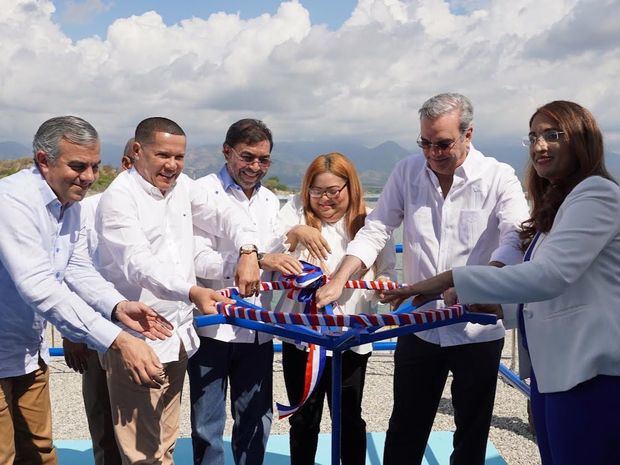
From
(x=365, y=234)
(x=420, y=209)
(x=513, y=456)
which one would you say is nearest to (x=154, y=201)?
(x=365, y=234)

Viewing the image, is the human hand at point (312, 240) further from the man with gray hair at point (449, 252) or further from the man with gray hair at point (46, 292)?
the man with gray hair at point (46, 292)

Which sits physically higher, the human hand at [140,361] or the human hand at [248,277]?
the human hand at [248,277]

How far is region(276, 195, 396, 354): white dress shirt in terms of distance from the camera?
3.21 meters

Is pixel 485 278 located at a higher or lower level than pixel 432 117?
lower

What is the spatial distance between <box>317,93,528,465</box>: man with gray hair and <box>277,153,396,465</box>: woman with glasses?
0.18m

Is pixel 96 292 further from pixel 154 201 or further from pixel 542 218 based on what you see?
pixel 542 218

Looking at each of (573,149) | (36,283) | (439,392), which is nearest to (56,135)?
(36,283)

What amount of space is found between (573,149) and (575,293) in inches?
20.5

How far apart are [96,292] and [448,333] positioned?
1.64 meters

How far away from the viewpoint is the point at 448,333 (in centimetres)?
295

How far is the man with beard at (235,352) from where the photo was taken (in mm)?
3189

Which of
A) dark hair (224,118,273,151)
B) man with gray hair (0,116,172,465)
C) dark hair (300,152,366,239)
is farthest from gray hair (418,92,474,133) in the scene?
man with gray hair (0,116,172,465)

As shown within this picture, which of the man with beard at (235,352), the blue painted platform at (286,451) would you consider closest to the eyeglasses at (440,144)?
the man with beard at (235,352)

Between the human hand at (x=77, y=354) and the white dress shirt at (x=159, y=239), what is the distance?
574 millimetres
